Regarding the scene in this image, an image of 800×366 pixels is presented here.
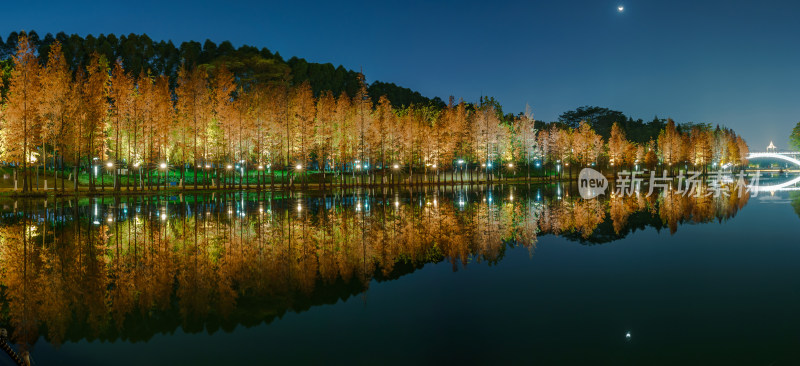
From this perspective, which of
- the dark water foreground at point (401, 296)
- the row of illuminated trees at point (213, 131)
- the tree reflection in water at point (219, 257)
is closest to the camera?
the dark water foreground at point (401, 296)

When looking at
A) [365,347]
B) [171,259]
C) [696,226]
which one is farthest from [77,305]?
[696,226]

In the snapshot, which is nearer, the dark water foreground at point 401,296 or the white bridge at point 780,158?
the dark water foreground at point 401,296

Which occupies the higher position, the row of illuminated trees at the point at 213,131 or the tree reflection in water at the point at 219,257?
the row of illuminated trees at the point at 213,131

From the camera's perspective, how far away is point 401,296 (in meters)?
8.95

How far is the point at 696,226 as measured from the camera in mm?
18797

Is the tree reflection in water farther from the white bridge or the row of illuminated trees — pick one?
the white bridge

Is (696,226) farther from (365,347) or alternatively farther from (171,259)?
(171,259)

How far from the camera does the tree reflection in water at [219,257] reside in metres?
7.91

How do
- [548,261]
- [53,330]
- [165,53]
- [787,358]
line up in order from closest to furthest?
[787,358]
[53,330]
[548,261]
[165,53]

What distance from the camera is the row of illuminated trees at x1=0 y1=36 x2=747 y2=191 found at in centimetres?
3919

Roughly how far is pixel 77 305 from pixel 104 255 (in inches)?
198

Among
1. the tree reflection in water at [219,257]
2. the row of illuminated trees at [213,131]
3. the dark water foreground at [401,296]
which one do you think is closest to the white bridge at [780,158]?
the row of illuminated trees at [213,131]

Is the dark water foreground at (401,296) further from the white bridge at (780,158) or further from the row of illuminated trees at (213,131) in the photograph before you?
the white bridge at (780,158)

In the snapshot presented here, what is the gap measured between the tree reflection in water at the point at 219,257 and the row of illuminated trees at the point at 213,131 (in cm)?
1944
